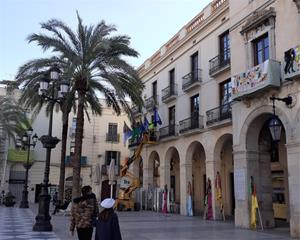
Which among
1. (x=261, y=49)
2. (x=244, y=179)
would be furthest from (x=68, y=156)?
(x=261, y=49)

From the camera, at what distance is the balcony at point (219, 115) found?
2022cm

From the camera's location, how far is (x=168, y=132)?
26.9m

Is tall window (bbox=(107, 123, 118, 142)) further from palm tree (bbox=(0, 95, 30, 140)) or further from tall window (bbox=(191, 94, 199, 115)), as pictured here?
tall window (bbox=(191, 94, 199, 115))

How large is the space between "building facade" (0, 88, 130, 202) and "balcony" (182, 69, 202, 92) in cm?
1506

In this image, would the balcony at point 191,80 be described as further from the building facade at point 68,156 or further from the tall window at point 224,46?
Result: the building facade at point 68,156

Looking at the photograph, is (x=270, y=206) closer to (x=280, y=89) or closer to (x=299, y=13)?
(x=280, y=89)

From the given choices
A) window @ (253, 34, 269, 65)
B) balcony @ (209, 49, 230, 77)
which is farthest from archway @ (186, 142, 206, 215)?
window @ (253, 34, 269, 65)

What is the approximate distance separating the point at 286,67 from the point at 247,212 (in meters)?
5.97

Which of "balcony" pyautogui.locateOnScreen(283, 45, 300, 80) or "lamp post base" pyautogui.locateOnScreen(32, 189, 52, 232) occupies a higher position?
"balcony" pyautogui.locateOnScreen(283, 45, 300, 80)

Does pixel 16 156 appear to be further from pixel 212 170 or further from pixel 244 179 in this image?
pixel 244 179

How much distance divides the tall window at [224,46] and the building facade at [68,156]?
62.4 ft

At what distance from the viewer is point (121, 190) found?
28.4 metres

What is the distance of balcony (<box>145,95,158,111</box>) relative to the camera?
1168 inches

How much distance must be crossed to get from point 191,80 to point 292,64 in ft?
35.2
